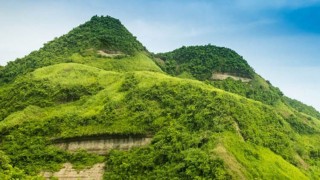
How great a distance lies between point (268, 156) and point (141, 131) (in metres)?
13.1

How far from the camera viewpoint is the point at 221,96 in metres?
50.4

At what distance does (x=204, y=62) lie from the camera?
87.9 m

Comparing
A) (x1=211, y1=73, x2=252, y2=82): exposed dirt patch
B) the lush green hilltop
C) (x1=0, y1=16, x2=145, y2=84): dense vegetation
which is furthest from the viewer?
(x1=211, y1=73, x2=252, y2=82): exposed dirt patch

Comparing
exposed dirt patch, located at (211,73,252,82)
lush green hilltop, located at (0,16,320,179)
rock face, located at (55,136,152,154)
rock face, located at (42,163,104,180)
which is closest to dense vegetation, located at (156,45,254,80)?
exposed dirt patch, located at (211,73,252,82)

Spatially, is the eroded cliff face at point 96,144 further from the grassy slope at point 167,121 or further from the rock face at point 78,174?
the grassy slope at point 167,121

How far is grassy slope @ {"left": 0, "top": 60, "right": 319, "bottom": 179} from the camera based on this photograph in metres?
43.7

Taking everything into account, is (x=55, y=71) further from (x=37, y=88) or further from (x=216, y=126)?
(x=216, y=126)

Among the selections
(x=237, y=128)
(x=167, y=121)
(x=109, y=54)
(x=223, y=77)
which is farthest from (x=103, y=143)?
(x=223, y=77)

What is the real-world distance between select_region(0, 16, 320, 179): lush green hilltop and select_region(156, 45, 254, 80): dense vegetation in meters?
16.0

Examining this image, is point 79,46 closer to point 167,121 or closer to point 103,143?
point 103,143

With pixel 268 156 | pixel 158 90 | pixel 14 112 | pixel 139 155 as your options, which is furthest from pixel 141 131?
pixel 14 112

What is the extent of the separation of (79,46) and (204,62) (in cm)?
2389

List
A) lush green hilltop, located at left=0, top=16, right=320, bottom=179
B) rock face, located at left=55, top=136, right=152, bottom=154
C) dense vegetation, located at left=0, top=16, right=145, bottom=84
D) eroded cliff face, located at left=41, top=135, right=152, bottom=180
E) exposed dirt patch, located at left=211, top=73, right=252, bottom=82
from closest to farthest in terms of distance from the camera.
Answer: lush green hilltop, located at left=0, top=16, right=320, bottom=179 → eroded cliff face, located at left=41, top=135, right=152, bottom=180 → rock face, located at left=55, top=136, right=152, bottom=154 → dense vegetation, located at left=0, top=16, right=145, bottom=84 → exposed dirt patch, located at left=211, top=73, right=252, bottom=82

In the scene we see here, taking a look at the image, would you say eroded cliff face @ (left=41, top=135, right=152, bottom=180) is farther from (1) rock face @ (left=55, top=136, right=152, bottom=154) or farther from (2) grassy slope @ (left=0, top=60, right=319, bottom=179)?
(2) grassy slope @ (left=0, top=60, right=319, bottom=179)
